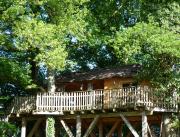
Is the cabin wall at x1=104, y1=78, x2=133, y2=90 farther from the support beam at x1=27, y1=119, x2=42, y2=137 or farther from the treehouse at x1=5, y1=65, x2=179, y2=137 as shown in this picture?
the support beam at x1=27, y1=119, x2=42, y2=137

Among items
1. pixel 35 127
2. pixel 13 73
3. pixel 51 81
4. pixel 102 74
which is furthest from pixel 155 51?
pixel 35 127

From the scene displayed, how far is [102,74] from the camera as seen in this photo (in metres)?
34.3

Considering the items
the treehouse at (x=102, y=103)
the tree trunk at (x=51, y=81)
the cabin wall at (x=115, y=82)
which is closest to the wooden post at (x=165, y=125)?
the treehouse at (x=102, y=103)

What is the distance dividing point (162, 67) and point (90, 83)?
281 inches

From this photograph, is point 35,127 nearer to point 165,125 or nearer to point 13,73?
point 13,73

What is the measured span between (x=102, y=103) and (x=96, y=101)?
1.52 feet

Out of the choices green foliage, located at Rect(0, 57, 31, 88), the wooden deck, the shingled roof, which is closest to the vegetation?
green foliage, located at Rect(0, 57, 31, 88)

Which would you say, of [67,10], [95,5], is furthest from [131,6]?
[67,10]

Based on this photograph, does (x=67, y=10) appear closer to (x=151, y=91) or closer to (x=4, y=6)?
(x=4, y=6)

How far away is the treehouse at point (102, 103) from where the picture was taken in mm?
29688

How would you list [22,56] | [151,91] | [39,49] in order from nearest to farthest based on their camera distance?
[151,91] → [39,49] → [22,56]

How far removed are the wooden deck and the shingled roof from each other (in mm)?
1925

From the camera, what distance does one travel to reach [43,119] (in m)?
36.2

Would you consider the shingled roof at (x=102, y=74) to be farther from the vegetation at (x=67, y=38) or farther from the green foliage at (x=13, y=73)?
the green foliage at (x=13, y=73)
